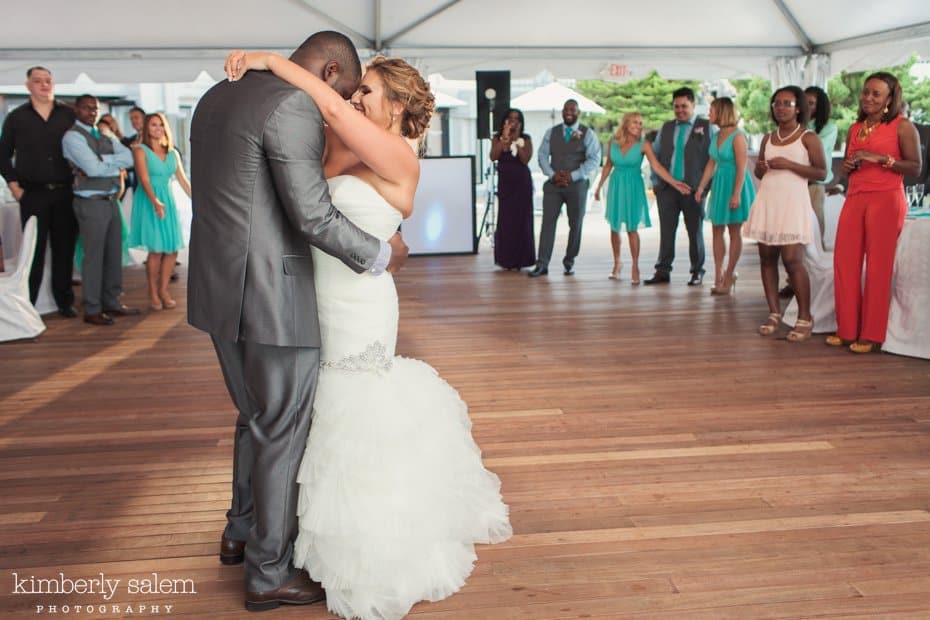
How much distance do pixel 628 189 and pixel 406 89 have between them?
5938mm

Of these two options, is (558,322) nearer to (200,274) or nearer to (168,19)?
(200,274)

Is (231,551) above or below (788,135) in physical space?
below

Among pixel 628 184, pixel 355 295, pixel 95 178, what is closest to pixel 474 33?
pixel 628 184

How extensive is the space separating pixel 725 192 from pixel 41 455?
531cm

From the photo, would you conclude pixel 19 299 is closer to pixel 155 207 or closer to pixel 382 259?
pixel 155 207

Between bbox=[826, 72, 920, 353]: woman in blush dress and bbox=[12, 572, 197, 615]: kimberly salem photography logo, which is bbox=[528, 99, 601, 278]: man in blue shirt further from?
bbox=[12, 572, 197, 615]: kimberly salem photography logo

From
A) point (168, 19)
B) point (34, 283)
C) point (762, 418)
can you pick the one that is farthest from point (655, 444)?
point (168, 19)

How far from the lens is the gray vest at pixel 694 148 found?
24.0 feet

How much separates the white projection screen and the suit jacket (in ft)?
24.8

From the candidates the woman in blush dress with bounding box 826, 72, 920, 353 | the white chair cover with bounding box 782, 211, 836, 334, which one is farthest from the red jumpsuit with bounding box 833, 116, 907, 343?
the white chair cover with bounding box 782, 211, 836, 334

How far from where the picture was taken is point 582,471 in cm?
329

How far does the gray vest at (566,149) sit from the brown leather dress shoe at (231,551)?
6.27 m

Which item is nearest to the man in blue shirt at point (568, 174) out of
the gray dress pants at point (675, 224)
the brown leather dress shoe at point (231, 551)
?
the gray dress pants at point (675, 224)

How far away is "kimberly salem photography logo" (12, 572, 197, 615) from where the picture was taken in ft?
7.69
